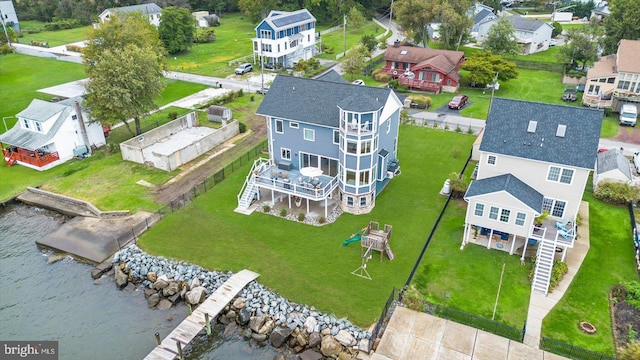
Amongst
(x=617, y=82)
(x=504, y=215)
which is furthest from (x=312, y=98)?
(x=617, y=82)

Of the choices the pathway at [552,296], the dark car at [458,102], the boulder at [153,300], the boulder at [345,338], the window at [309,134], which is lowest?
the boulder at [153,300]

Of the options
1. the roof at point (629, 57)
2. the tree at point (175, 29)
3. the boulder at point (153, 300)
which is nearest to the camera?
the boulder at point (153, 300)

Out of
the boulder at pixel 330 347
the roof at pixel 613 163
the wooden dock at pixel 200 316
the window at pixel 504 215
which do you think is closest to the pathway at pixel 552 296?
the window at pixel 504 215

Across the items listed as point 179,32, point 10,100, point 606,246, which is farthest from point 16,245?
point 179,32

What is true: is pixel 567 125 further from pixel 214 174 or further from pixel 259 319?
pixel 214 174

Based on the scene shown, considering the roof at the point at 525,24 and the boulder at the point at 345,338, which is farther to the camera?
the roof at the point at 525,24

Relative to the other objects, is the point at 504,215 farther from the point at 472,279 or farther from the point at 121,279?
the point at 121,279

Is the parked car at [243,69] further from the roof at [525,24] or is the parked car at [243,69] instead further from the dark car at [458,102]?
the roof at [525,24]

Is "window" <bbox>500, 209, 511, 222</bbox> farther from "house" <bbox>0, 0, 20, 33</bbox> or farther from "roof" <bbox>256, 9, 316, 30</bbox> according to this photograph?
"house" <bbox>0, 0, 20, 33</bbox>
